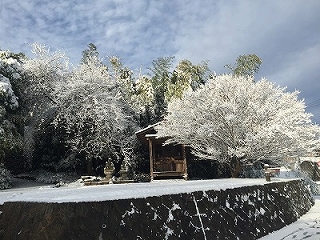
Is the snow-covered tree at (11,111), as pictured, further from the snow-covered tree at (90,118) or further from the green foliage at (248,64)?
the green foliage at (248,64)

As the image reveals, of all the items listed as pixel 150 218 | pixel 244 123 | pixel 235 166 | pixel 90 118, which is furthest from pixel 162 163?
pixel 150 218

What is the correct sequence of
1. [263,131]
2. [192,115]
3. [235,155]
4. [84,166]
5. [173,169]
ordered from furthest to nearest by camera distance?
[84,166] → [173,169] → [192,115] → [235,155] → [263,131]

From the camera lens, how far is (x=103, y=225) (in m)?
4.37

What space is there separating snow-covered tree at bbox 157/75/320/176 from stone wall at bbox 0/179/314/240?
19.9 ft

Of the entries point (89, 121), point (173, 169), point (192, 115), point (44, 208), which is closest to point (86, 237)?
point (44, 208)

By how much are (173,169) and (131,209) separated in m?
14.4

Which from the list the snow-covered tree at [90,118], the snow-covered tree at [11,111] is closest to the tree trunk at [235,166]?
the snow-covered tree at [90,118]

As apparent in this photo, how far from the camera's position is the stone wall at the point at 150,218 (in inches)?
165

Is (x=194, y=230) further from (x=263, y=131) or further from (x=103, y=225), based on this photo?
(x=263, y=131)

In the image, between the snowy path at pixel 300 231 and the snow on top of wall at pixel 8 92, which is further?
the snow on top of wall at pixel 8 92

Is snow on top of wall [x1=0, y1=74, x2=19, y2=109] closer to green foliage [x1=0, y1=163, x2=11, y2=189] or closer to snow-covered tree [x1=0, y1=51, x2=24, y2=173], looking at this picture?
snow-covered tree [x1=0, y1=51, x2=24, y2=173]

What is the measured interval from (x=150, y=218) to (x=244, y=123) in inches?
387

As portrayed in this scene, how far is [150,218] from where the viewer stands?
4.95 m

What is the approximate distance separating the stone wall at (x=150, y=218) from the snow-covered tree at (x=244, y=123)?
6.07m
